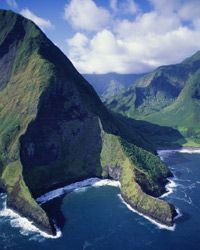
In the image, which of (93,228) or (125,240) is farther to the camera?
(93,228)

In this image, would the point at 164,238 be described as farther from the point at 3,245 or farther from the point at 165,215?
the point at 3,245

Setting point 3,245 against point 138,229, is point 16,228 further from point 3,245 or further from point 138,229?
point 138,229

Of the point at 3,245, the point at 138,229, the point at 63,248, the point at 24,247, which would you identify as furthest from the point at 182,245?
the point at 3,245

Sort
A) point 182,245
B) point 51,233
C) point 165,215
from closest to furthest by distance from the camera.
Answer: point 182,245, point 51,233, point 165,215

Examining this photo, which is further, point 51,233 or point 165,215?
point 165,215

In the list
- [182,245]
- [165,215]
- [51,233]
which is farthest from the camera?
[165,215]

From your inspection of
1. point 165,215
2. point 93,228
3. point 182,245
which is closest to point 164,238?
point 182,245

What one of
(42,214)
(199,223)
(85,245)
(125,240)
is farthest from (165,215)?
(42,214)
